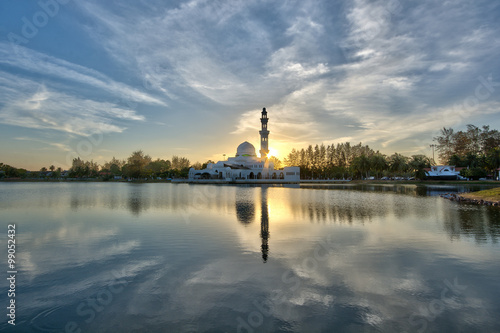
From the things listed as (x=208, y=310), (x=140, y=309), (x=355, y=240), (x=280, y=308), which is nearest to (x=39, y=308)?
(x=140, y=309)

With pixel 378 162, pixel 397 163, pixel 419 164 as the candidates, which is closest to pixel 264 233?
pixel 419 164

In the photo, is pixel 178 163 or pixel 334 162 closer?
pixel 334 162

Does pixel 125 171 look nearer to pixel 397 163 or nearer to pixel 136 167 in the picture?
pixel 136 167

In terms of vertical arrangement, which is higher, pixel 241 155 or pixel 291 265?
pixel 241 155

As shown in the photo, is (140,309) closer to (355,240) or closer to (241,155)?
(355,240)

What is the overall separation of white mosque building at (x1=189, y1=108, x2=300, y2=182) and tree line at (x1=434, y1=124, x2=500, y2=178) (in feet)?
186

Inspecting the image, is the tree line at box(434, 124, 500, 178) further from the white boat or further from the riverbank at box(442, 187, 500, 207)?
the riverbank at box(442, 187, 500, 207)

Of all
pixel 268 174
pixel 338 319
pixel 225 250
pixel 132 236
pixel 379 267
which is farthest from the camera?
pixel 268 174

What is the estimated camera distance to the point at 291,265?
11.4m

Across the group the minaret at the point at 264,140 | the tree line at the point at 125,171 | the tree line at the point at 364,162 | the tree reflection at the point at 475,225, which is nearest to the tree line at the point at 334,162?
the tree line at the point at 364,162

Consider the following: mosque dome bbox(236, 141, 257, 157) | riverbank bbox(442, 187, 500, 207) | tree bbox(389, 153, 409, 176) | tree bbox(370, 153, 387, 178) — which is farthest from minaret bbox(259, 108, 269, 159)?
riverbank bbox(442, 187, 500, 207)

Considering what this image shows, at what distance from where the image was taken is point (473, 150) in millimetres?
102562

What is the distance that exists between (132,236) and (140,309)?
9.52 m

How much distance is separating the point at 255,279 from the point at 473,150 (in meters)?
126
